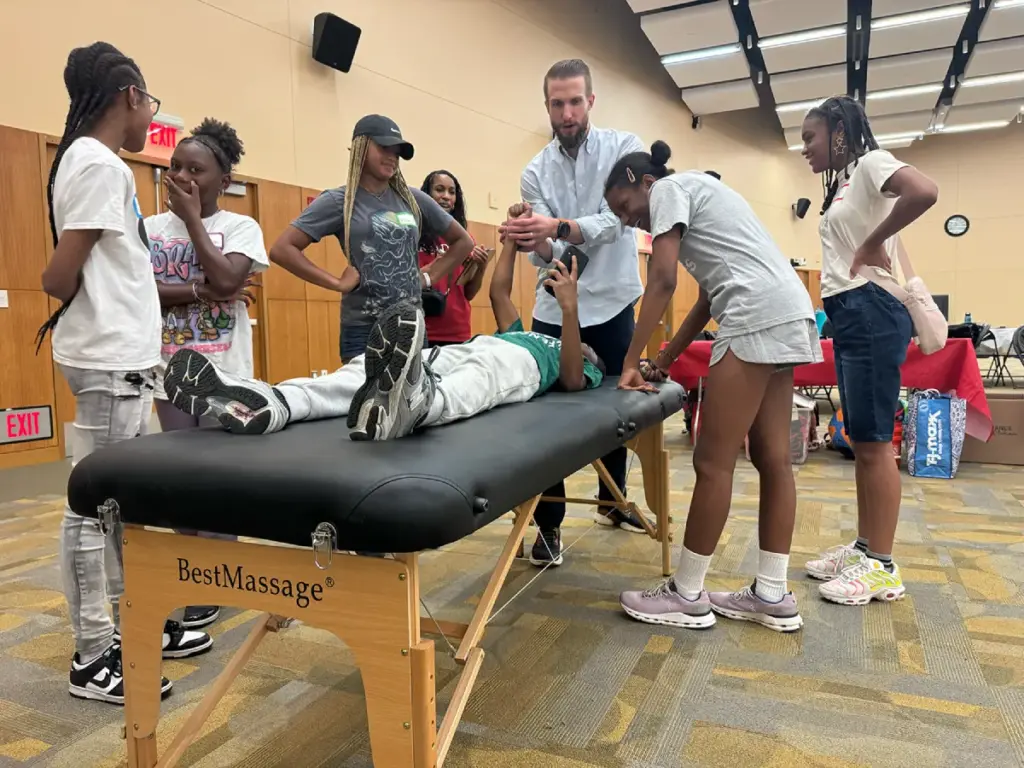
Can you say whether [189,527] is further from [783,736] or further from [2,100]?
[2,100]

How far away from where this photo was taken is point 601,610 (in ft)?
6.06

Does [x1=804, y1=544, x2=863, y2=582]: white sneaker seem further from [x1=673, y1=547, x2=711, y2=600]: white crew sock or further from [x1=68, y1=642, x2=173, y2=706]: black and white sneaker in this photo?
[x1=68, y1=642, x2=173, y2=706]: black and white sneaker

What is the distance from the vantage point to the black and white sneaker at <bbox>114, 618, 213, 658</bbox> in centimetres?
159

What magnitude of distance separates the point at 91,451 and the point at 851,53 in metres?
8.15

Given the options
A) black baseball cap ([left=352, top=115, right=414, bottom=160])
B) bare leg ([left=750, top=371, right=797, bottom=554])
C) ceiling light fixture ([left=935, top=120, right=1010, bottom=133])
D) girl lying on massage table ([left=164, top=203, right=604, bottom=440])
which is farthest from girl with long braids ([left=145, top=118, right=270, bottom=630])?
ceiling light fixture ([left=935, top=120, right=1010, bottom=133])

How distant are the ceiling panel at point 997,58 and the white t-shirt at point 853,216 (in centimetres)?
674

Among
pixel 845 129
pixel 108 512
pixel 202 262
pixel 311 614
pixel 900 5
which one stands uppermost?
pixel 900 5

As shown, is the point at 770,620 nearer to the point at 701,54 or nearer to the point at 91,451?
the point at 91,451

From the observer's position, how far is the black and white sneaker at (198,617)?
1764mm

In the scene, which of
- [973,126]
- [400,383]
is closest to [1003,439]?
[400,383]

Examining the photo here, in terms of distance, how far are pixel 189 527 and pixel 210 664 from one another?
798 mm

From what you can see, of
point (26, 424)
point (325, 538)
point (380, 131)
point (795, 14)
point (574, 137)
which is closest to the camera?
point (325, 538)

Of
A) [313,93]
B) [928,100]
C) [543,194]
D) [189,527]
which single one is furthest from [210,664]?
[928,100]

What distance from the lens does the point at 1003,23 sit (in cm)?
629
